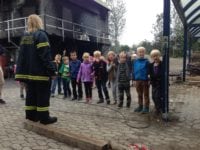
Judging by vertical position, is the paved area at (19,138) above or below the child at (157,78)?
below

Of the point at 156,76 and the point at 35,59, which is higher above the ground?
the point at 35,59

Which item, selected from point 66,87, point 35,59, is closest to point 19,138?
point 35,59

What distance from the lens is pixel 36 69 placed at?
20.9ft

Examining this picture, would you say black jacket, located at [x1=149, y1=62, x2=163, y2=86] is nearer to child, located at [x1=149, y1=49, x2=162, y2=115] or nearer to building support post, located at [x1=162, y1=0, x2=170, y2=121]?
child, located at [x1=149, y1=49, x2=162, y2=115]

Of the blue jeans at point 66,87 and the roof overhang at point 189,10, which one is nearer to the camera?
the roof overhang at point 189,10

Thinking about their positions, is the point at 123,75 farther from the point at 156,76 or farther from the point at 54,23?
the point at 54,23

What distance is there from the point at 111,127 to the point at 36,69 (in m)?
1.97

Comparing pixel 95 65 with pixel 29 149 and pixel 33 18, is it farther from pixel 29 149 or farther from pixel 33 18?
pixel 29 149

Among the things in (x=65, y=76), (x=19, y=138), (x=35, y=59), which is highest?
(x=35, y=59)

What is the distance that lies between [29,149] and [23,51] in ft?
7.32

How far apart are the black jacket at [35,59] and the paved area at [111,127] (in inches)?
43.4

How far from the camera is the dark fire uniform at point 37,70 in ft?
20.7

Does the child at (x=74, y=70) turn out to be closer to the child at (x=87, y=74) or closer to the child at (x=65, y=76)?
the child at (x=87, y=74)

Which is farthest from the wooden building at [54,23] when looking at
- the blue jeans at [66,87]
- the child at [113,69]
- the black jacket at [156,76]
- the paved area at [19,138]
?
the paved area at [19,138]
